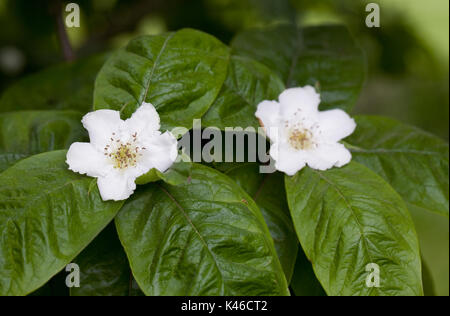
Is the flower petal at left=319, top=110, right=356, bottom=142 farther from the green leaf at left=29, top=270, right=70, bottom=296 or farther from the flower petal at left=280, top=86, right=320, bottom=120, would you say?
the green leaf at left=29, top=270, right=70, bottom=296

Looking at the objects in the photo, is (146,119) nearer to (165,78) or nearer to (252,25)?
(165,78)

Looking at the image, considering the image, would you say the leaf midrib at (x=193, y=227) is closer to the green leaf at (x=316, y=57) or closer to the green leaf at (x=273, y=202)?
the green leaf at (x=273, y=202)

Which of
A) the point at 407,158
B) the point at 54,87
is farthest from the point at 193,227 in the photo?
the point at 54,87

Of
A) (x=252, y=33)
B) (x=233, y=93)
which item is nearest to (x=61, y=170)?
(x=233, y=93)

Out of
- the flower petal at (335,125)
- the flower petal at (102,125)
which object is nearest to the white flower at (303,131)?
the flower petal at (335,125)

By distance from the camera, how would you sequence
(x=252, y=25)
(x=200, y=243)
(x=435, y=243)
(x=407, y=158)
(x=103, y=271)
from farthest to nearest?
(x=435, y=243), (x=252, y=25), (x=407, y=158), (x=103, y=271), (x=200, y=243)
